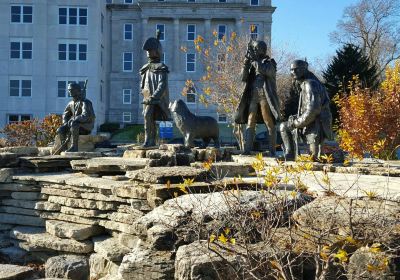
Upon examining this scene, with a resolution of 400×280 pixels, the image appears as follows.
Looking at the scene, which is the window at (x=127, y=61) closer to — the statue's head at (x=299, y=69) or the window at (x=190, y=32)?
the window at (x=190, y=32)

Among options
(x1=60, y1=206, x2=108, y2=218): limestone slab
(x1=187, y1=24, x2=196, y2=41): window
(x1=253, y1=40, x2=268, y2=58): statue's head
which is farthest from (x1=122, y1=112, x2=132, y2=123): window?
(x1=60, y1=206, x2=108, y2=218): limestone slab

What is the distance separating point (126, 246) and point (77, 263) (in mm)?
780

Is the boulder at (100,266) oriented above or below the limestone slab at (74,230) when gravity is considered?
below

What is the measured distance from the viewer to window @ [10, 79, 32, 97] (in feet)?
124

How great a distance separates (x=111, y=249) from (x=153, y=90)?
15.7 feet

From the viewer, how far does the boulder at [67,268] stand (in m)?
6.04

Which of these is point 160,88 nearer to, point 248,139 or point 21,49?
point 248,139

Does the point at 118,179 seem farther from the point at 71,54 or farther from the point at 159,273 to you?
the point at 71,54

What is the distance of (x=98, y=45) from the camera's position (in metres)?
39.0

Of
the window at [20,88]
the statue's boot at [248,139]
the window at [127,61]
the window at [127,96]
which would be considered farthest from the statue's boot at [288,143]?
the window at [127,61]

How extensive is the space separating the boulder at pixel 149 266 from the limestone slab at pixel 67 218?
102 inches

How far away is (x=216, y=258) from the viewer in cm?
377

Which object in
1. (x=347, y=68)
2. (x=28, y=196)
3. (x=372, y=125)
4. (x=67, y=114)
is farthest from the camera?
(x=347, y=68)

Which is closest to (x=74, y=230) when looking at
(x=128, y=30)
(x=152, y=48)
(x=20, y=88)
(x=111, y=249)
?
(x=111, y=249)
